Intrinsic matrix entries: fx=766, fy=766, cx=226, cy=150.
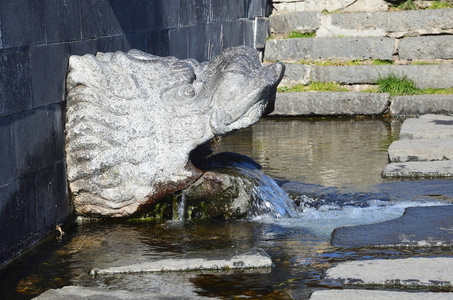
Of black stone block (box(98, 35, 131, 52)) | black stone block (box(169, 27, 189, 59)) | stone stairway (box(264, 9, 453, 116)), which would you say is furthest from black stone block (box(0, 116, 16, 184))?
stone stairway (box(264, 9, 453, 116))

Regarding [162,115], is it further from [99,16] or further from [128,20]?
[128,20]

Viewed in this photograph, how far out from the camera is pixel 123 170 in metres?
4.14

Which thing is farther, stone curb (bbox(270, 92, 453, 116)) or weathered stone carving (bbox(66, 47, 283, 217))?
stone curb (bbox(270, 92, 453, 116))

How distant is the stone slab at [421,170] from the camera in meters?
5.40

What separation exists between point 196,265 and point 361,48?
6.64 meters

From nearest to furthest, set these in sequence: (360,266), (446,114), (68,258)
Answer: (360,266)
(68,258)
(446,114)

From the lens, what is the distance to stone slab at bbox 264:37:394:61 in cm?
939

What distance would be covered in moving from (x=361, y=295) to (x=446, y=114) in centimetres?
597

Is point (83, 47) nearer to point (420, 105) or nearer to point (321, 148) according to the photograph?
point (321, 148)

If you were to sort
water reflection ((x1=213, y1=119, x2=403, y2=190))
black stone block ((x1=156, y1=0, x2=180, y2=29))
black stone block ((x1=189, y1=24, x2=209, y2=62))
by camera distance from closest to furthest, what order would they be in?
water reflection ((x1=213, y1=119, x2=403, y2=190))
black stone block ((x1=156, y1=0, x2=180, y2=29))
black stone block ((x1=189, y1=24, x2=209, y2=62))

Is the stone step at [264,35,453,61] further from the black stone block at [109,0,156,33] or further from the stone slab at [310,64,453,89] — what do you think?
the black stone block at [109,0,156,33]

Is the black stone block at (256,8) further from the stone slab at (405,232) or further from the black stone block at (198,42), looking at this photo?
the stone slab at (405,232)

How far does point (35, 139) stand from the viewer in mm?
3867

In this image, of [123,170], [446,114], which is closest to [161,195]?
[123,170]
